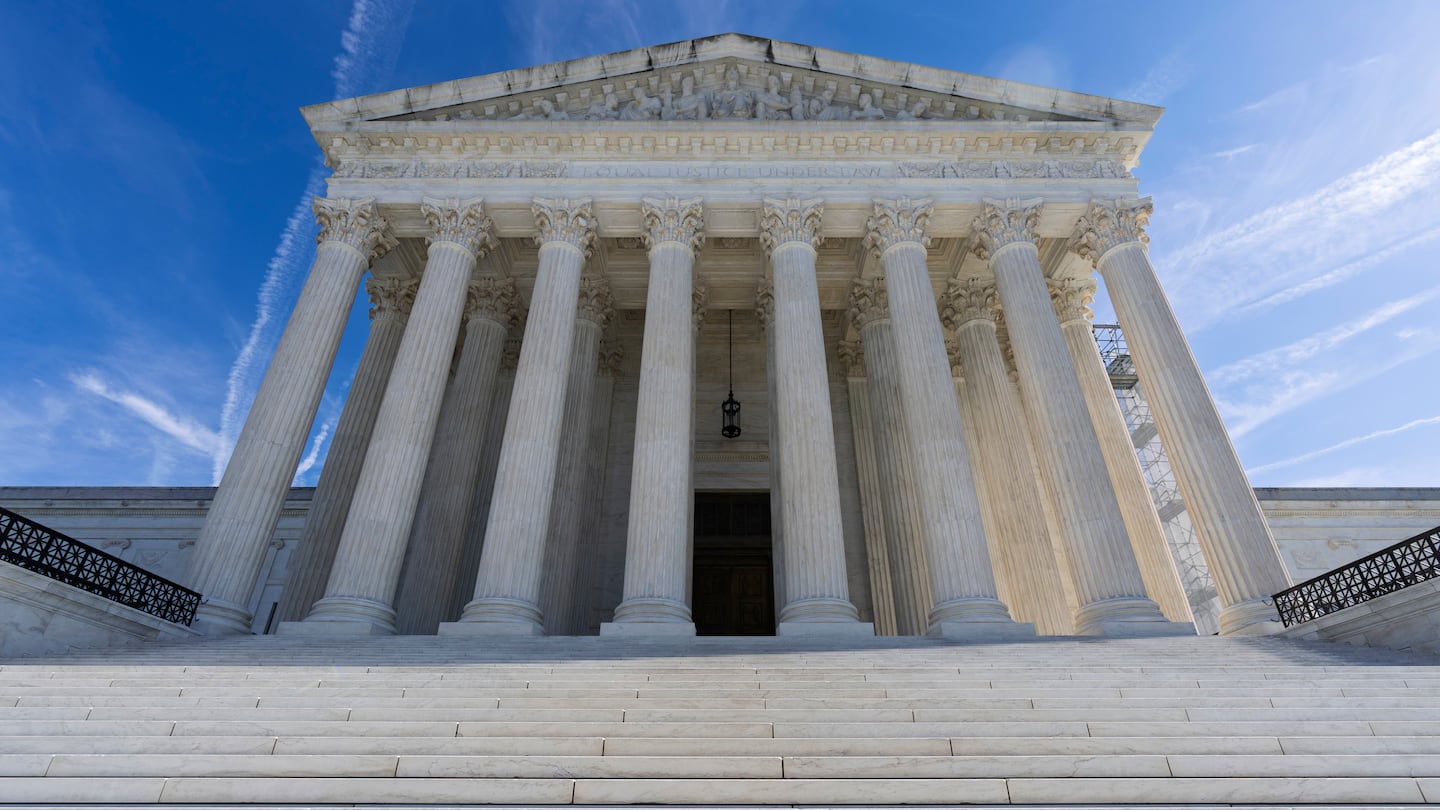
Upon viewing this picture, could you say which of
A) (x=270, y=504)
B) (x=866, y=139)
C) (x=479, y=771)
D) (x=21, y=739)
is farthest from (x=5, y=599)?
(x=866, y=139)

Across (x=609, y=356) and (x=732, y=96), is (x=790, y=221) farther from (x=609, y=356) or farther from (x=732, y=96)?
(x=609, y=356)

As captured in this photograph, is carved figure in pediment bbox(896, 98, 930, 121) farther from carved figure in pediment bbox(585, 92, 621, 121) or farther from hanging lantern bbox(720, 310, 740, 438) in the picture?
hanging lantern bbox(720, 310, 740, 438)

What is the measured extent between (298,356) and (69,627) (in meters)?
7.47

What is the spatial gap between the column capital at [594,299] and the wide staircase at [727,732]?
14591 millimetres

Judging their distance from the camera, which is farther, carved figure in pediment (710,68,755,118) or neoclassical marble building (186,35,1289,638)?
carved figure in pediment (710,68,755,118)

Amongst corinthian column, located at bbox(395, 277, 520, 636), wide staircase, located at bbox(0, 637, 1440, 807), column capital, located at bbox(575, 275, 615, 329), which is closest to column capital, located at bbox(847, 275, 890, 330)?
column capital, located at bbox(575, 275, 615, 329)

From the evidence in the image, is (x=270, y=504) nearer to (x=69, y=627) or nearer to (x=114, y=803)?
(x=69, y=627)

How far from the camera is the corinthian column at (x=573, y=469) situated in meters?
20.6

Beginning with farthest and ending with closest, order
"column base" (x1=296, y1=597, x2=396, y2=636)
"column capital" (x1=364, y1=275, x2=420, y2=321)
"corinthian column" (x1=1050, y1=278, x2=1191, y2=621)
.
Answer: "column capital" (x1=364, y1=275, x2=420, y2=321), "corinthian column" (x1=1050, y1=278, x2=1191, y2=621), "column base" (x1=296, y1=597, x2=396, y2=636)

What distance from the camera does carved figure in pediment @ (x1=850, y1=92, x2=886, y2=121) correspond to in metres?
22.5

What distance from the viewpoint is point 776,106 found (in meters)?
22.8

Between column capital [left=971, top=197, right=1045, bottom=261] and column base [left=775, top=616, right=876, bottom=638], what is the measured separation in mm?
11583

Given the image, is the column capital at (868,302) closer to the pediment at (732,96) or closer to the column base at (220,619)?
the pediment at (732,96)

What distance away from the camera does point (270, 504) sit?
55.2ft
